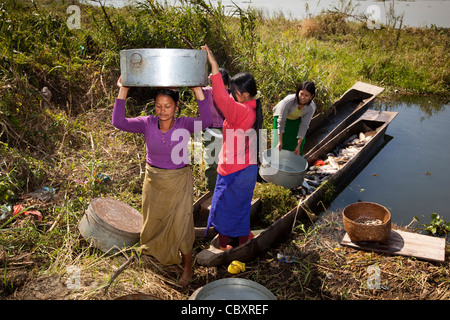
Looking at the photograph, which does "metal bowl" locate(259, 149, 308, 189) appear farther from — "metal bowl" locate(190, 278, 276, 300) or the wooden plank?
"metal bowl" locate(190, 278, 276, 300)

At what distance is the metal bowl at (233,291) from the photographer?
208 cm

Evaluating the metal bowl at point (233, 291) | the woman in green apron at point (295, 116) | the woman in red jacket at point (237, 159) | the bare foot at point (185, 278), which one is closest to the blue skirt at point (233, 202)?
the woman in red jacket at point (237, 159)

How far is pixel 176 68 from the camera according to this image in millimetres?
2127

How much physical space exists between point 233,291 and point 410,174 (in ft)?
18.0

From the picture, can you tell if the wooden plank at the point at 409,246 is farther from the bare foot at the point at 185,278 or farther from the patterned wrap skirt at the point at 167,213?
the patterned wrap skirt at the point at 167,213

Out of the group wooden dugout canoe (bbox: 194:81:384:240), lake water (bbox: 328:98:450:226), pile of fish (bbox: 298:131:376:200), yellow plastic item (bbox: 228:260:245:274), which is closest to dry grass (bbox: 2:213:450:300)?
yellow plastic item (bbox: 228:260:245:274)

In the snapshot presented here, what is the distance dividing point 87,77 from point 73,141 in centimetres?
154

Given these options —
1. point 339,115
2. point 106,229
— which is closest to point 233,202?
point 106,229

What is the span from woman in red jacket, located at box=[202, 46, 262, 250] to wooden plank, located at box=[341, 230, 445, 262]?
1.47 metres

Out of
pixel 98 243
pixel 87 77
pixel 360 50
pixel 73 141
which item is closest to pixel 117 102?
pixel 98 243

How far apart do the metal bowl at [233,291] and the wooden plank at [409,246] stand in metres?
2.10

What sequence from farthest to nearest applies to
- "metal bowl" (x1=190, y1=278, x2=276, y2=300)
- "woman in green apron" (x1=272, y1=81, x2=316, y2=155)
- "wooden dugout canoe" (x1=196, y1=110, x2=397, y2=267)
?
1. "woman in green apron" (x1=272, y1=81, x2=316, y2=155)
2. "wooden dugout canoe" (x1=196, y1=110, x2=397, y2=267)
3. "metal bowl" (x1=190, y1=278, x2=276, y2=300)

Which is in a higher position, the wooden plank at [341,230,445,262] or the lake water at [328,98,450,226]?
the wooden plank at [341,230,445,262]

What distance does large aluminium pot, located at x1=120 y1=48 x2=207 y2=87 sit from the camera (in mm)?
2096
